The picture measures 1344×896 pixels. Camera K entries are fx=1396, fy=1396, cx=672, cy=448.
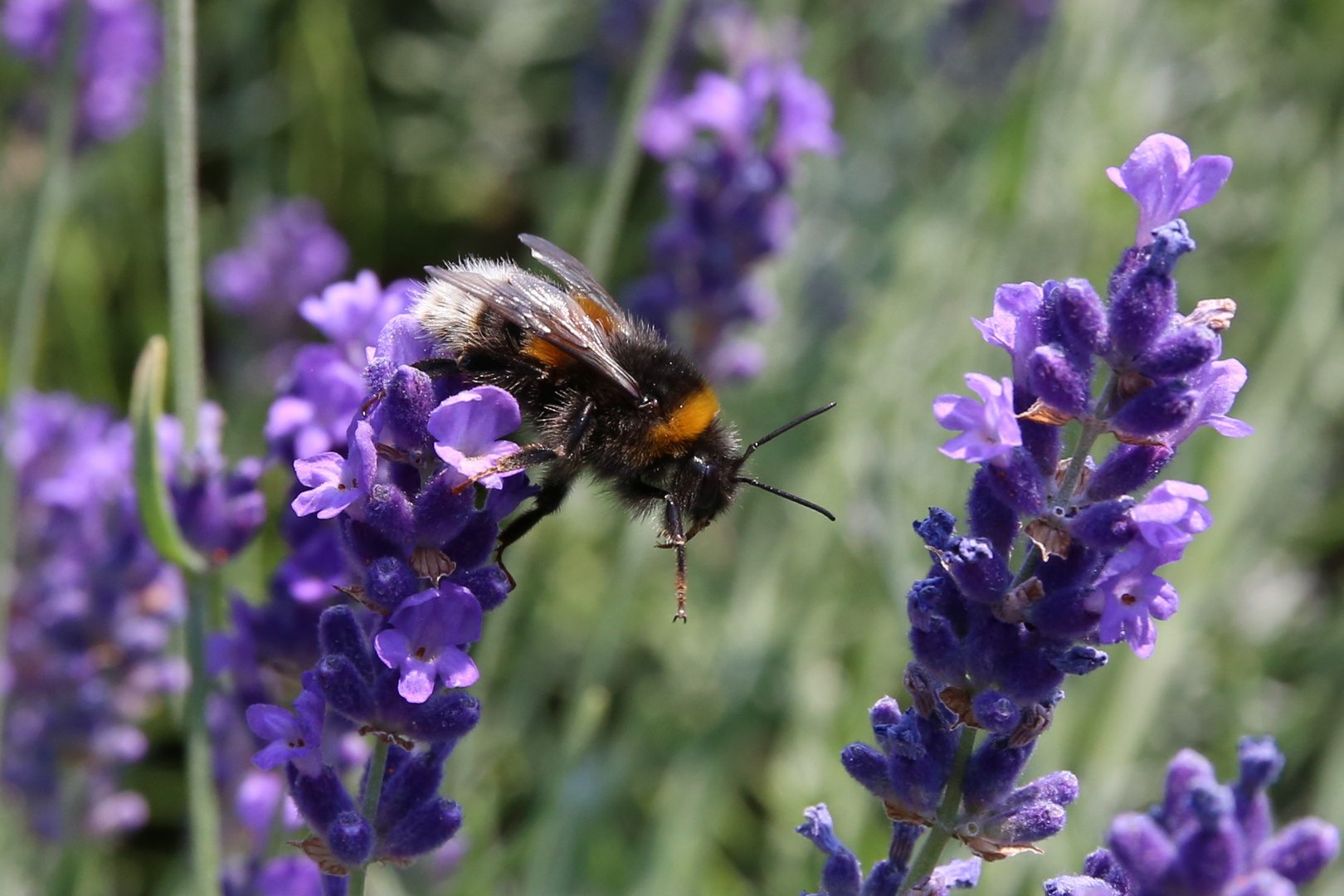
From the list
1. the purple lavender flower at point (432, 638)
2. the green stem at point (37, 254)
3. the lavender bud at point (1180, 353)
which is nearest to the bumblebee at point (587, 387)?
the purple lavender flower at point (432, 638)

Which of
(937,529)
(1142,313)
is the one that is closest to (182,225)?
(937,529)

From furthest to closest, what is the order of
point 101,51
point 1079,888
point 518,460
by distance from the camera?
point 101,51, point 518,460, point 1079,888

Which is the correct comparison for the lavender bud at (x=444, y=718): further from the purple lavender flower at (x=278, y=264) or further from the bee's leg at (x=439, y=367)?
the purple lavender flower at (x=278, y=264)

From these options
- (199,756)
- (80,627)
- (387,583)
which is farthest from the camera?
(80,627)

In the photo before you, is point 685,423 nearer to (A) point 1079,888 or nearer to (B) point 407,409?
(B) point 407,409

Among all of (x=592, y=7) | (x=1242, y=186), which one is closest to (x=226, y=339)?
(x=592, y=7)

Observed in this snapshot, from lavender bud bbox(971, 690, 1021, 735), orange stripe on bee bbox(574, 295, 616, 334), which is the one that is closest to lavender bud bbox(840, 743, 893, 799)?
lavender bud bbox(971, 690, 1021, 735)
